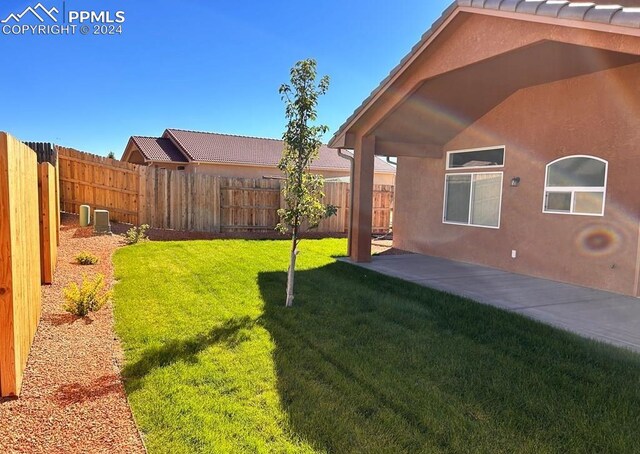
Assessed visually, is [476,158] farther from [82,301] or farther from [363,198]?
[82,301]

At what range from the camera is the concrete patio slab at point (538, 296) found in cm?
511

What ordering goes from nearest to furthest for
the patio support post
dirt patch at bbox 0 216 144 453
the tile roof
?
dirt patch at bbox 0 216 144 453 → the tile roof → the patio support post

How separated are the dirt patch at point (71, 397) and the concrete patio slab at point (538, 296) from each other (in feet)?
16.3

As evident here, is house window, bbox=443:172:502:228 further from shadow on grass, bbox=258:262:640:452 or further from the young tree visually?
the young tree

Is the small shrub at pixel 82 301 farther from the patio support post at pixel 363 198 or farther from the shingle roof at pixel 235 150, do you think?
the shingle roof at pixel 235 150

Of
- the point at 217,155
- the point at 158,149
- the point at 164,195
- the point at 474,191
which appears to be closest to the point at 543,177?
the point at 474,191

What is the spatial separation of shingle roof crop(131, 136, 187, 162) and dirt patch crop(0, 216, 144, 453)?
19.7m

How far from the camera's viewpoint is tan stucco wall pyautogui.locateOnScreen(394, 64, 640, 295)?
674 cm

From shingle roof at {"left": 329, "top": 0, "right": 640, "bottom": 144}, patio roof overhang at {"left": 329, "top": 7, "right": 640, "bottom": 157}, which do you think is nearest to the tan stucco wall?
patio roof overhang at {"left": 329, "top": 7, "right": 640, "bottom": 157}

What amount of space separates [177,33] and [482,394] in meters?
12.4

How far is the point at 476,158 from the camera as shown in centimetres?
988

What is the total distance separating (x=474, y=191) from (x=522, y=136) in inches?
68.4

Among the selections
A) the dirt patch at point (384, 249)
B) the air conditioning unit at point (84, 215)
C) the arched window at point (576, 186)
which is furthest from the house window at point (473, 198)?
the air conditioning unit at point (84, 215)

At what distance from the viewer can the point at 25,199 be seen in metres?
4.06
